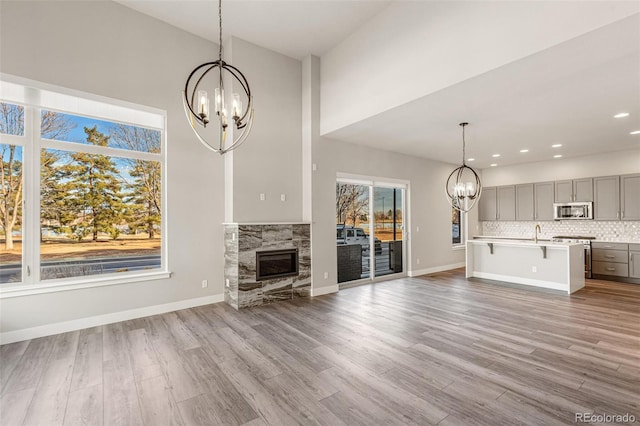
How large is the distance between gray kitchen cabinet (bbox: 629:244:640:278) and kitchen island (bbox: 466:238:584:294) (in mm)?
1296

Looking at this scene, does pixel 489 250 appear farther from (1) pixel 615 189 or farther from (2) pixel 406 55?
(2) pixel 406 55

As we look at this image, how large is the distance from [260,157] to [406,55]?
9.08ft

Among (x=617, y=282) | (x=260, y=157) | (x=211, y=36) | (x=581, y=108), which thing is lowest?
(x=617, y=282)

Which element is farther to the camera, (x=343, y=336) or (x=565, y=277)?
(x=565, y=277)

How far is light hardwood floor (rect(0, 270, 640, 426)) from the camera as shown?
2213 mm

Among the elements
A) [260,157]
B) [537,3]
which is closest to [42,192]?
[260,157]

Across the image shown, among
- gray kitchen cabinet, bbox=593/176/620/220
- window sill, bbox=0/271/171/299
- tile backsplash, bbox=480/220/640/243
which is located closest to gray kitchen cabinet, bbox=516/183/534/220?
tile backsplash, bbox=480/220/640/243

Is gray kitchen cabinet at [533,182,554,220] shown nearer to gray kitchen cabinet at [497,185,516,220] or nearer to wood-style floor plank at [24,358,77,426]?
gray kitchen cabinet at [497,185,516,220]

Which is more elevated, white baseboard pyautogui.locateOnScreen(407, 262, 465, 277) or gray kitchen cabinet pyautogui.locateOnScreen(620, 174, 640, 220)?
gray kitchen cabinet pyautogui.locateOnScreen(620, 174, 640, 220)

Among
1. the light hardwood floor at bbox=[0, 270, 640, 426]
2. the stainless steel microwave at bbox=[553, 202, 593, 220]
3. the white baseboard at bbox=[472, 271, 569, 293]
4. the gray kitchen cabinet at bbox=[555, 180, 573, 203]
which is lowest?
the light hardwood floor at bbox=[0, 270, 640, 426]

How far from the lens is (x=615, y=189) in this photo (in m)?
6.87

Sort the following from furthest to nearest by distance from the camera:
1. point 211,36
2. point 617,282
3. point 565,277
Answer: point 617,282, point 565,277, point 211,36

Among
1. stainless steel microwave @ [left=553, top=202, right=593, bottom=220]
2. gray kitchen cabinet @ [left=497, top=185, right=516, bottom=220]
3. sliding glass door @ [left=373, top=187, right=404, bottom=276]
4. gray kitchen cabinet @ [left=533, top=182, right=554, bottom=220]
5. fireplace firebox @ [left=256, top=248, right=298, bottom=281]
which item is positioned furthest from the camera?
gray kitchen cabinet @ [left=497, top=185, right=516, bottom=220]

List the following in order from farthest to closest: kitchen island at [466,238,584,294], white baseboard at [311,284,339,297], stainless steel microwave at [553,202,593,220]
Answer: stainless steel microwave at [553,202,593,220], kitchen island at [466,238,584,294], white baseboard at [311,284,339,297]
